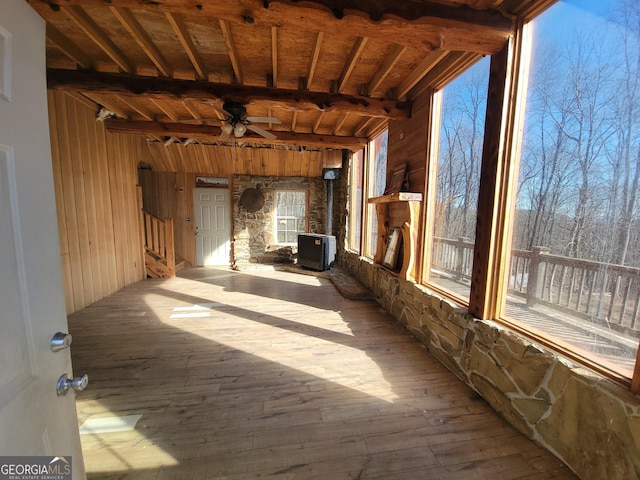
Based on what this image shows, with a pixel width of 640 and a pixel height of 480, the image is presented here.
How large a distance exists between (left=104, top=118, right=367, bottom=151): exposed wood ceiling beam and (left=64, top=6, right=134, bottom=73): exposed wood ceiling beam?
1695 mm

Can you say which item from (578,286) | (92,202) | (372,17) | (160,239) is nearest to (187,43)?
(372,17)

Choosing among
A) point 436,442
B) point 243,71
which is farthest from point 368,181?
point 436,442

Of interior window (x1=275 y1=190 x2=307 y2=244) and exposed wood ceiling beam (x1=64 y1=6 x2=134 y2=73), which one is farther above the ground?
exposed wood ceiling beam (x1=64 y1=6 x2=134 y2=73)

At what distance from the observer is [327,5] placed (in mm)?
1679

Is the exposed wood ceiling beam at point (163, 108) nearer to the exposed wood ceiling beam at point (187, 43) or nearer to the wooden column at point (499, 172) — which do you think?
the exposed wood ceiling beam at point (187, 43)

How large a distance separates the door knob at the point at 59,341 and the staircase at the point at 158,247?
5.20m

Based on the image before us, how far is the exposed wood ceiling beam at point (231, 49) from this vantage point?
2.07 metres

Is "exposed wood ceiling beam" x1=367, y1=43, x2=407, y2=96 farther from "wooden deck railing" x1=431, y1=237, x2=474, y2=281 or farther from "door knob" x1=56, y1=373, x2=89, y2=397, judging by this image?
"door knob" x1=56, y1=373, x2=89, y2=397

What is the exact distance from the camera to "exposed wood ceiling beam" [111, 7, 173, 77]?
1.99 metres

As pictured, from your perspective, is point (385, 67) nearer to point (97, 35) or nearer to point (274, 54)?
point (274, 54)

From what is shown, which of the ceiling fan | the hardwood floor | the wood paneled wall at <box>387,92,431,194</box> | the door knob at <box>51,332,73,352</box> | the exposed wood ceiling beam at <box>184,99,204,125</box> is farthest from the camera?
the exposed wood ceiling beam at <box>184,99,204,125</box>

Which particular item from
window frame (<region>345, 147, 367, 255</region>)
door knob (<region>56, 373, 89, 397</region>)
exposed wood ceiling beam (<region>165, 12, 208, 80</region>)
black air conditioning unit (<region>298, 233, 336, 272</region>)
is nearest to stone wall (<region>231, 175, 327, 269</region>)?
black air conditioning unit (<region>298, 233, 336, 272</region>)

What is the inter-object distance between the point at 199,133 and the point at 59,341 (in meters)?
4.55

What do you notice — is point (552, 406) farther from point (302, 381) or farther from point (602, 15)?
point (602, 15)
